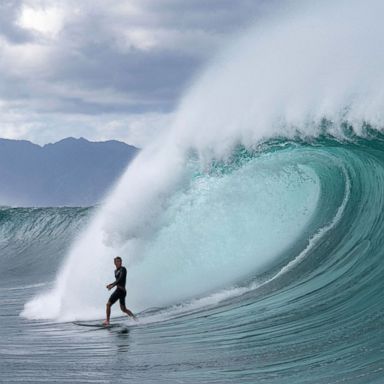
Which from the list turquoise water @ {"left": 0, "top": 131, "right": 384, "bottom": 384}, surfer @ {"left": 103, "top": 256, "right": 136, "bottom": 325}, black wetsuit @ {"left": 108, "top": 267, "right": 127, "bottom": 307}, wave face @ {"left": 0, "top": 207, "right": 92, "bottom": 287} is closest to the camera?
turquoise water @ {"left": 0, "top": 131, "right": 384, "bottom": 384}

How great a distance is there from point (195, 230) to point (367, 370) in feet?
24.6

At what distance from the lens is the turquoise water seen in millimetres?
7332

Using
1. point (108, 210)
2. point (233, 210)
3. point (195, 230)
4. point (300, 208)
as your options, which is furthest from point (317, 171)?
point (108, 210)

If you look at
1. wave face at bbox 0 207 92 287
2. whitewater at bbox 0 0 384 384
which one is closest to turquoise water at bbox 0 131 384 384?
whitewater at bbox 0 0 384 384

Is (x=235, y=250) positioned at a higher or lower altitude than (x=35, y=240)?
lower

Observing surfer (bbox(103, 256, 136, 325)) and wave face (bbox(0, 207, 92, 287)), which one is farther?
wave face (bbox(0, 207, 92, 287))

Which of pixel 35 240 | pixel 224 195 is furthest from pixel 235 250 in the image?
pixel 35 240

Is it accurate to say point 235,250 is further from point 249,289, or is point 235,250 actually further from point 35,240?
point 35,240

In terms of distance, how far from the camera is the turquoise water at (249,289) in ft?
24.1

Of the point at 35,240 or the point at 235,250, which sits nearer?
the point at 235,250

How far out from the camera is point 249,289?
11938mm

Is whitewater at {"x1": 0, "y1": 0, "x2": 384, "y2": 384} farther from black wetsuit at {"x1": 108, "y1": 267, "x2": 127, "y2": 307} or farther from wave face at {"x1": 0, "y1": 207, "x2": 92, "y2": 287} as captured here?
wave face at {"x1": 0, "y1": 207, "x2": 92, "y2": 287}

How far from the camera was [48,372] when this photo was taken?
7.46m

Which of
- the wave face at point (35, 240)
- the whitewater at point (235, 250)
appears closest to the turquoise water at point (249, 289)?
the whitewater at point (235, 250)
